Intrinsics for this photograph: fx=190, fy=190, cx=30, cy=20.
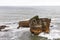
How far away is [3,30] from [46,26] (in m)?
2.01

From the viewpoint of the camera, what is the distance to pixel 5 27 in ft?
30.5

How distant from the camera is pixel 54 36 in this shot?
7.79 meters

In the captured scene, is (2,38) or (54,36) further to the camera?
(54,36)

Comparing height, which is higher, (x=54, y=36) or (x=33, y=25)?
(x=33, y=25)

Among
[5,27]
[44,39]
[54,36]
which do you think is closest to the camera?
[44,39]

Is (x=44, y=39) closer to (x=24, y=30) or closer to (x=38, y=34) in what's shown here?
(x=38, y=34)

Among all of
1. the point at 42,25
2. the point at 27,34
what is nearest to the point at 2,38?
the point at 27,34

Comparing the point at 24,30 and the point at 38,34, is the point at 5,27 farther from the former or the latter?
the point at 38,34

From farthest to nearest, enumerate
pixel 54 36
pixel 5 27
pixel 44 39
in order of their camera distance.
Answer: pixel 5 27, pixel 54 36, pixel 44 39

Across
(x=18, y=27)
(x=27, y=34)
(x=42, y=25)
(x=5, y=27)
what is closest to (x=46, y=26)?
(x=42, y=25)

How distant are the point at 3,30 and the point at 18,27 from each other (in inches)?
33.4

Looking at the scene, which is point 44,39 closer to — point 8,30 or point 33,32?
point 33,32

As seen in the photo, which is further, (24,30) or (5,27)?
(5,27)

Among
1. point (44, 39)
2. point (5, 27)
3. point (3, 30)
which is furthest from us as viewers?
point (5, 27)
